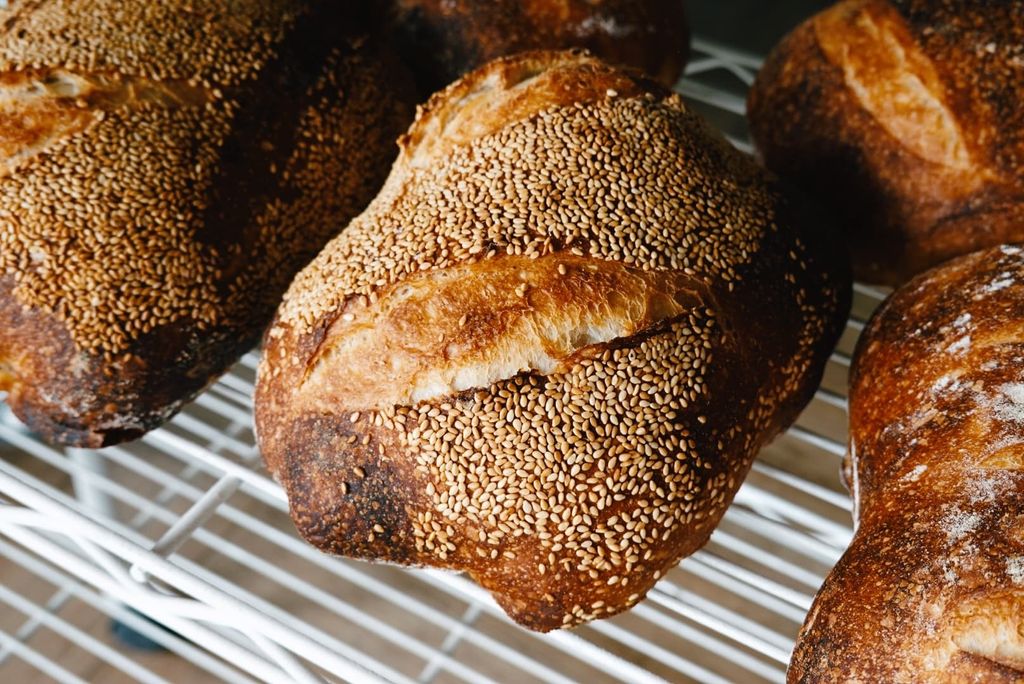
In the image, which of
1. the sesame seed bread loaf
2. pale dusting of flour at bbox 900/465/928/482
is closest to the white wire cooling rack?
the sesame seed bread loaf

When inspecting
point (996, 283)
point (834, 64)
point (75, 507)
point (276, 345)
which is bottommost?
point (75, 507)

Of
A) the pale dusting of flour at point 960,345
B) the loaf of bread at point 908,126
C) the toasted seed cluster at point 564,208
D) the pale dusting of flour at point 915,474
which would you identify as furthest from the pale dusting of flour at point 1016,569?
the loaf of bread at point 908,126

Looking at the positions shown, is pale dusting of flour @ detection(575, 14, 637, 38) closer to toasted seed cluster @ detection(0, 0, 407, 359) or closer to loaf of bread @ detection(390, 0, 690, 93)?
loaf of bread @ detection(390, 0, 690, 93)

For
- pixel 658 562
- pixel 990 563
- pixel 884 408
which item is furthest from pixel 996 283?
pixel 658 562

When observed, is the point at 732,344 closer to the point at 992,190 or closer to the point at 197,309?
the point at 992,190

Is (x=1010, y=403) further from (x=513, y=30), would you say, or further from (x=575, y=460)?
(x=513, y=30)
